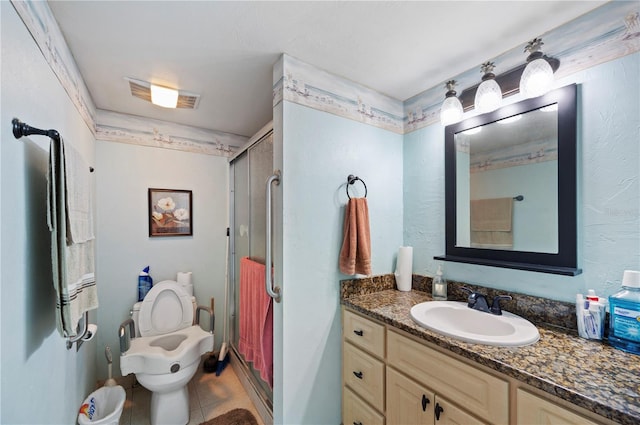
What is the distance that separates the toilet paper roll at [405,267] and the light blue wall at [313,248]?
45cm

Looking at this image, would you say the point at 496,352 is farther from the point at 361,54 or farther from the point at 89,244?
the point at 89,244

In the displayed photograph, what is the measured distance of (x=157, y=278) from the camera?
2221 millimetres

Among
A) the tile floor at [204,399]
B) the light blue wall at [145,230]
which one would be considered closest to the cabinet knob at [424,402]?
the tile floor at [204,399]

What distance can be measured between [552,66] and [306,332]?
1740mm

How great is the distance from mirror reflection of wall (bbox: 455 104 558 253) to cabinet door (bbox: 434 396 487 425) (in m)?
0.78

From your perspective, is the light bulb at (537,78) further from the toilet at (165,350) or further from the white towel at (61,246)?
the toilet at (165,350)

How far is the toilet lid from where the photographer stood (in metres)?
1.96

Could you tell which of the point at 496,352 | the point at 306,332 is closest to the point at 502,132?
the point at 496,352

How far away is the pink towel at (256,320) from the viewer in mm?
1578

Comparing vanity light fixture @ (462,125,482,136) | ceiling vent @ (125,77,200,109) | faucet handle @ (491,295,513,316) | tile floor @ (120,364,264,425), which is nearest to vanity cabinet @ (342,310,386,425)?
faucet handle @ (491,295,513,316)

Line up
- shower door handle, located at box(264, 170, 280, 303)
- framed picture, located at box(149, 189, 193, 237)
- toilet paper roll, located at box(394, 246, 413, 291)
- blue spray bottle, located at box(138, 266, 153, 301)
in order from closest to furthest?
shower door handle, located at box(264, 170, 280, 303) < toilet paper roll, located at box(394, 246, 413, 291) < blue spray bottle, located at box(138, 266, 153, 301) < framed picture, located at box(149, 189, 193, 237)

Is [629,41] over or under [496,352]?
over

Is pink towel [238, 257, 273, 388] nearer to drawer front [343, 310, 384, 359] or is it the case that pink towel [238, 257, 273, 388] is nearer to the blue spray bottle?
drawer front [343, 310, 384, 359]

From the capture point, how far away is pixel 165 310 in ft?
6.65
